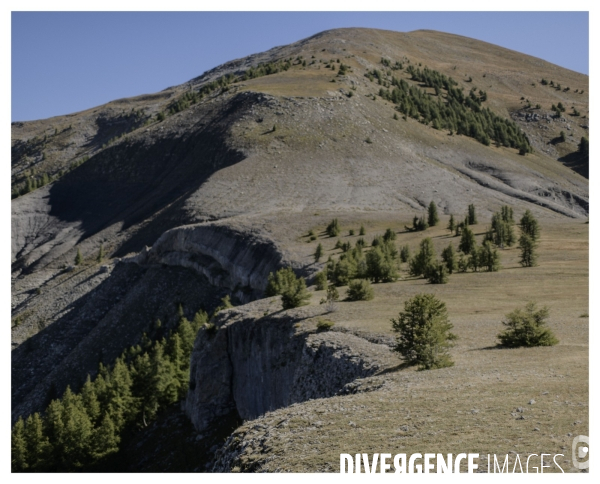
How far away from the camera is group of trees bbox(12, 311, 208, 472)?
132 ft

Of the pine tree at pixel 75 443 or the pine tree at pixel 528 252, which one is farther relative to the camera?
the pine tree at pixel 528 252

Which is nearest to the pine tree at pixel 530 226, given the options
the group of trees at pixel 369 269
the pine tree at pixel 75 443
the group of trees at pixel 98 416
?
the group of trees at pixel 369 269

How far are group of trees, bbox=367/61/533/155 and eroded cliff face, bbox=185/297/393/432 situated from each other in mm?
97643

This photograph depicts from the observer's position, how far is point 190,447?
38656 mm

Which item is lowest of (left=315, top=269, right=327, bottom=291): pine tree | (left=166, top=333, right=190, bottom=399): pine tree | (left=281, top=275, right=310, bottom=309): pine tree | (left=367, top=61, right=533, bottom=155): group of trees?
(left=166, top=333, right=190, bottom=399): pine tree

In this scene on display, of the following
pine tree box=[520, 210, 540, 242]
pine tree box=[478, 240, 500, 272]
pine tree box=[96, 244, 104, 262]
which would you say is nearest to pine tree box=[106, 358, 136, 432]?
pine tree box=[478, 240, 500, 272]

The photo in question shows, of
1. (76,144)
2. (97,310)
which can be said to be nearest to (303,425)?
(97,310)

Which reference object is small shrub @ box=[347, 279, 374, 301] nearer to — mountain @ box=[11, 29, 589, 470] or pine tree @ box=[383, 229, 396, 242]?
mountain @ box=[11, 29, 589, 470]

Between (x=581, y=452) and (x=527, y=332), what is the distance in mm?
12725

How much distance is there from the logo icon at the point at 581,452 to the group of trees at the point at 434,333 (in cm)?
901

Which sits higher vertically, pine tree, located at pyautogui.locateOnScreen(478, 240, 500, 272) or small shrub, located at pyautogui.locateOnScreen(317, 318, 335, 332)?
pine tree, located at pyautogui.locateOnScreen(478, 240, 500, 272)

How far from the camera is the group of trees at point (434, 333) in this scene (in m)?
23.2

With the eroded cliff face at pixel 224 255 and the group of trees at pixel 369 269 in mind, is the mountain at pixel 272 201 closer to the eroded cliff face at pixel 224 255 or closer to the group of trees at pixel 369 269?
the eroded cliff face at pixel 224 255

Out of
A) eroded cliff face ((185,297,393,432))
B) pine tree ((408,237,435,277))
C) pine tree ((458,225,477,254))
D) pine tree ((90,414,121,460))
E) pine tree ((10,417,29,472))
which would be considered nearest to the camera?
eroded cliff face ((185,297,393,432))
